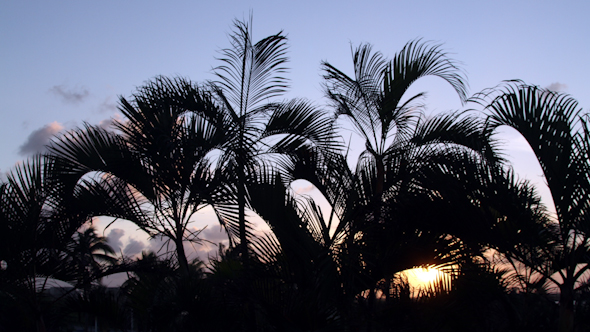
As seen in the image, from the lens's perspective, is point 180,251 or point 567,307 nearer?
point 567,307

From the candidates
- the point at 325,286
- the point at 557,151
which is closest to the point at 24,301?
the point at 325,286

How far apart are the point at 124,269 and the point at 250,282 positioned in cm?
228

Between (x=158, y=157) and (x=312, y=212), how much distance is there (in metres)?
1.77

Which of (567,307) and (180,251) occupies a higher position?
(180,251)

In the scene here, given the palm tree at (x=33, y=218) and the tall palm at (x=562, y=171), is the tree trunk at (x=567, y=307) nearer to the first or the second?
the tall palm at (x=562, y=171)

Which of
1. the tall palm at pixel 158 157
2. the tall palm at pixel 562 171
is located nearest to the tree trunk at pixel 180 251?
the tall palm at pixel 158 157

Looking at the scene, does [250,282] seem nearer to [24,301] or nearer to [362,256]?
[362,256]

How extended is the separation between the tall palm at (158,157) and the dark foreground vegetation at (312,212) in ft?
0.06

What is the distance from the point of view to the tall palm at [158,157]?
4418 mm

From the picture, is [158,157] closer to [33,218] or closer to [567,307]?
[33,218]

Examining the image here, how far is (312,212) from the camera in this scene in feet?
11.4

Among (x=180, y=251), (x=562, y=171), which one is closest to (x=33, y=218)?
(x=180, y=251)

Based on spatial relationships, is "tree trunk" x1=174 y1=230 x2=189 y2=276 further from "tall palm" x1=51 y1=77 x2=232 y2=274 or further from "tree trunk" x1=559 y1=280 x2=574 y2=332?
"tree trunk" x1=559 y1=280 x2=574 y2=332

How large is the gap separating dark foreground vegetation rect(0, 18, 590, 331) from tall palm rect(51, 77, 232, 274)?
0.02 meters
